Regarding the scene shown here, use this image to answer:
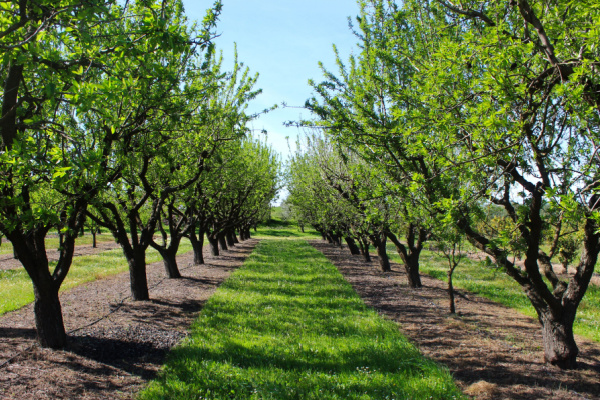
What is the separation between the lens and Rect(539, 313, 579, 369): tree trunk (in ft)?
21.4

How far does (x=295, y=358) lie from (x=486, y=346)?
399 centimetres

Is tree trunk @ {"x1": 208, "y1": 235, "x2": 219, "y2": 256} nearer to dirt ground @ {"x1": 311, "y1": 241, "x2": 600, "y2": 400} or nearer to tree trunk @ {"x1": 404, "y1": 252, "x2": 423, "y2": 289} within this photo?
dirt ground @ {"x1": 311, "y1": 241, "x2": 600, "y2": 400}

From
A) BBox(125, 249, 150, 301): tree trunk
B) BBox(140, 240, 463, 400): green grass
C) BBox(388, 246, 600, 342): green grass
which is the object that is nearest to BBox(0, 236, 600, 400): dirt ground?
BBox(125, 249, 150, 301): tree trunk

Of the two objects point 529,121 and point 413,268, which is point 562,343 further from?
point 413,268

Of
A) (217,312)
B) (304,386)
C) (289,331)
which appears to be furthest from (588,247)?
(217,312)

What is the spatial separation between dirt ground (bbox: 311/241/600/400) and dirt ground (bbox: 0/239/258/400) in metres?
5.22

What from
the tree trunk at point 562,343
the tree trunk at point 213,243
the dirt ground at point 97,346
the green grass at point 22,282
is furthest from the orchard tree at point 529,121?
the tree trunk at point 213,243

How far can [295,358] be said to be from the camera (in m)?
6.91

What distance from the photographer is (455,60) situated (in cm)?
A: 587

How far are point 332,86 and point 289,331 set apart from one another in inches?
239

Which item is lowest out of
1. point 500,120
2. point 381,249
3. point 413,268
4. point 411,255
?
point 413,268

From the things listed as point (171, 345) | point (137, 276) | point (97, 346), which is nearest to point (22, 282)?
point (137, 276)

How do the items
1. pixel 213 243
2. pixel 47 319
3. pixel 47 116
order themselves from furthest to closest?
pixel 213 243, pixel 47 116, pixel 47 319

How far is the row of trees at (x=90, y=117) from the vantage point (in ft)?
14.8
